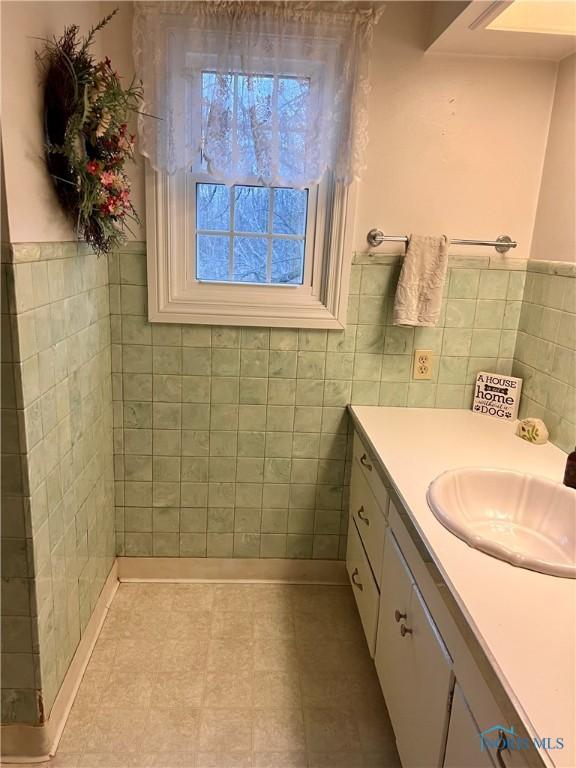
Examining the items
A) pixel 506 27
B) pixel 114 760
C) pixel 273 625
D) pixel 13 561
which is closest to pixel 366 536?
pixel 273 625

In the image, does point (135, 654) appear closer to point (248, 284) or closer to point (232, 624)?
point (232, 624)

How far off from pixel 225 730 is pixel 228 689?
0.52 feet

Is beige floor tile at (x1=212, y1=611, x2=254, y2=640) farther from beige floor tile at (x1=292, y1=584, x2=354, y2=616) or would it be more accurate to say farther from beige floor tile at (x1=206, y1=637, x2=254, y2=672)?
beige floor tile at (x1=292, y1=584, x2=354, y2=616)

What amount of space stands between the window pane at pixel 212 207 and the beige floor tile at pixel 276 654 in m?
1.62

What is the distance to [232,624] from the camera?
7.01ft

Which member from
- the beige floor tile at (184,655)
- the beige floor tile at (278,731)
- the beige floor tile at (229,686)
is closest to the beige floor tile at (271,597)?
the beige floor tile at (229,686)

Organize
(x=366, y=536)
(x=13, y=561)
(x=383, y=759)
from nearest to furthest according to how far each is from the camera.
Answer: (x=13, y=561)
(x=383, y=759)
(x=366, y=536)

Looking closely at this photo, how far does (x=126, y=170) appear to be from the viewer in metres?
1.94

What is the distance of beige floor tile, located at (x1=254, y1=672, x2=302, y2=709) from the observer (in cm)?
178

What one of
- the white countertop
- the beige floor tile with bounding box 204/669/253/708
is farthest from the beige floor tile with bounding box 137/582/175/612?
the white countertop

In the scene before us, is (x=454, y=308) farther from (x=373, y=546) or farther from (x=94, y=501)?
(x=94, y=501)

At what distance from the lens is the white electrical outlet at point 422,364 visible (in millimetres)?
2180

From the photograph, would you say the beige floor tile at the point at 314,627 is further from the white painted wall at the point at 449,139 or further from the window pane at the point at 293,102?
the window pane at the point at 293,102

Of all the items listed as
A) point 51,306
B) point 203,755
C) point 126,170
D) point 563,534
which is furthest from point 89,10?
point 203,755
